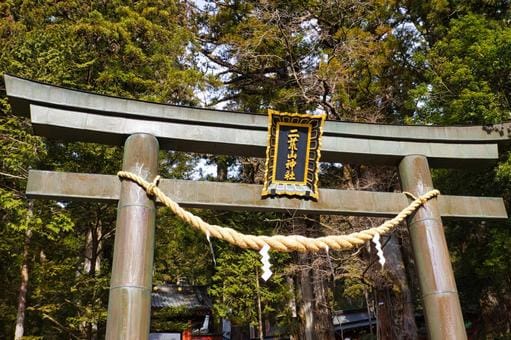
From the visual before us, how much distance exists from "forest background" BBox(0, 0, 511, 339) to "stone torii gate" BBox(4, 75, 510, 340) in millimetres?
2980

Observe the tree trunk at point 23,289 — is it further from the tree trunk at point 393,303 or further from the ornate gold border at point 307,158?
the tree trunk at point 393,303

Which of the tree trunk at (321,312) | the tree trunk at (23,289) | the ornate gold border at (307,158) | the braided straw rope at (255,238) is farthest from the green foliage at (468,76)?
the tree trunk at (23,289)

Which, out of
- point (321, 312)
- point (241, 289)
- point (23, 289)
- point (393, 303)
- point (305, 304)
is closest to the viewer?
point (23, 289)

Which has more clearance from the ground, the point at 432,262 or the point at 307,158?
the point at 307,158

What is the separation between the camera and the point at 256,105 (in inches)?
556

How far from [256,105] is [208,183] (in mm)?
9632

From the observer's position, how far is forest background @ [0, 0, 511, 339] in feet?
28.9

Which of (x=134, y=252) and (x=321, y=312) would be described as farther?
(x=321, y=312)

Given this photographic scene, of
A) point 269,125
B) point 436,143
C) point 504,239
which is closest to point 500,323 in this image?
point 504,239

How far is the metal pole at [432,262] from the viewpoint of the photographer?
14.7 feet

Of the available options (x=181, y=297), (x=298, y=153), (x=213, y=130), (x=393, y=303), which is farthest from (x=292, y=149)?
(x=181, y=297)

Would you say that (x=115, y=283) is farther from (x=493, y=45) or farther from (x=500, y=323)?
(x=500, y=323)

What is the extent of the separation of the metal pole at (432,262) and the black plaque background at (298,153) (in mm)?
1317

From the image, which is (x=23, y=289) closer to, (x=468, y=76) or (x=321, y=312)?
(x=321, y=312)
